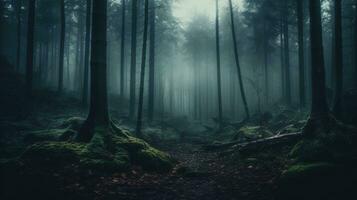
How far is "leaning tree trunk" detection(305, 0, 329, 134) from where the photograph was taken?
7924 millimetres

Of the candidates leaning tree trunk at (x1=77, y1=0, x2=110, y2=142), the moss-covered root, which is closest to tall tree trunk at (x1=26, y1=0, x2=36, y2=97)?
leaning tree trunk at (x1=77, y1=0, x2=110, y2=142)

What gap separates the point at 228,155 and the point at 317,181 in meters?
5.86

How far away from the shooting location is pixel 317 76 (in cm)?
825

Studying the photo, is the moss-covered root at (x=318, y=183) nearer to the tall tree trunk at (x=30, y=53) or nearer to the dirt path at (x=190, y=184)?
the dirt path at (x=190, y=184)

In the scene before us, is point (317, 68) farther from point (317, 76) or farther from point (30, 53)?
point (30, 53)

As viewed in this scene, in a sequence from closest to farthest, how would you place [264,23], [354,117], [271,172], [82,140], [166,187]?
[166,187]
[271,172]
[82,140]
[354,117]
[264,23]

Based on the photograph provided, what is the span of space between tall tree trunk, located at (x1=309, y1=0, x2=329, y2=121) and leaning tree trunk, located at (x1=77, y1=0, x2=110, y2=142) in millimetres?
6951

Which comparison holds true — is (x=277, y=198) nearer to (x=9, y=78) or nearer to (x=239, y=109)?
(x=9, y=78)

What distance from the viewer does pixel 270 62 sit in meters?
38.2

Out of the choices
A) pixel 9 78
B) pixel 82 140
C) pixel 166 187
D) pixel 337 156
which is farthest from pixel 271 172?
pixel 9 78

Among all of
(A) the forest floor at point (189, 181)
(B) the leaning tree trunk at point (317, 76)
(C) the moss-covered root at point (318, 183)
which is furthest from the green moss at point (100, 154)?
(B) the leaning tree trunk at point (317, 76)

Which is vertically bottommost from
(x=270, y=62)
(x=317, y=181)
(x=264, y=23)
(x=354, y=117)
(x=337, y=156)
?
(x=317, y=181)

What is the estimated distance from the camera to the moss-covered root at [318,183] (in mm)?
4378

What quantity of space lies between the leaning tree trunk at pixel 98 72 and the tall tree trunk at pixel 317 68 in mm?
6951
